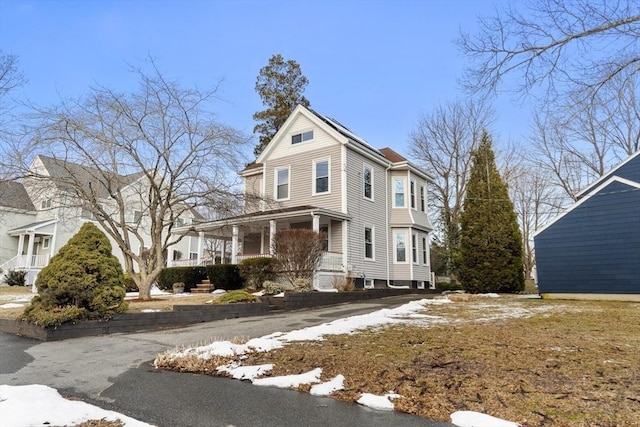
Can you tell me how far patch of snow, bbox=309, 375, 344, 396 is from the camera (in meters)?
4.28

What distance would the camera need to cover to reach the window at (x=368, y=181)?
62.9 feet

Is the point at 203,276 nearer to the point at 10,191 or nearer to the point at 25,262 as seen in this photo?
the point at 10,191

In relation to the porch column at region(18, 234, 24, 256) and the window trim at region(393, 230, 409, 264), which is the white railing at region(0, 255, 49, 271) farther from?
the window trim at region(393, 230, 409, 264)

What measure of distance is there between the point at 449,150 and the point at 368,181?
12.9m

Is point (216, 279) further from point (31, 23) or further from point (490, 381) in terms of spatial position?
point (490, 381)

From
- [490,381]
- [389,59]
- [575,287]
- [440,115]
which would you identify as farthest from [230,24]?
[440,115]

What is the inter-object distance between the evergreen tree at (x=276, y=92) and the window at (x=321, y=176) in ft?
51.6

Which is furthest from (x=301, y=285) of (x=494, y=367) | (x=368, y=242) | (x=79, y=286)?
(x=494, y=367)

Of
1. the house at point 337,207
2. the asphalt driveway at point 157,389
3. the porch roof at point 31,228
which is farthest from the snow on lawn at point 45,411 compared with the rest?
the porch roof at point 31,228

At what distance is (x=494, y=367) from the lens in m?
4.77

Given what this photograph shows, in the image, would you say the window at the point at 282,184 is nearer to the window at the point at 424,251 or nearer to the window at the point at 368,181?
the window at the point at 368,181

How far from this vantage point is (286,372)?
16.5ft

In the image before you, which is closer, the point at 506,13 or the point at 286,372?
the point at 286,372

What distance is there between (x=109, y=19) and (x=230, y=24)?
3.75 m
